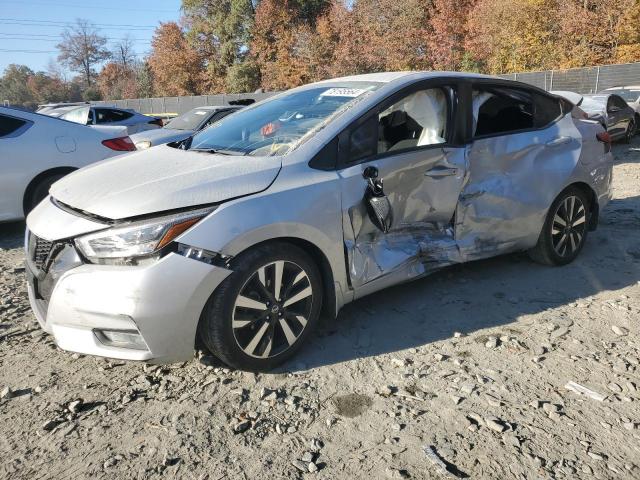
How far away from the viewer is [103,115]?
12766 mm

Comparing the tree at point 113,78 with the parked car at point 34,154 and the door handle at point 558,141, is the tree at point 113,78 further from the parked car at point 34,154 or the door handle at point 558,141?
the door handle at point 558,141

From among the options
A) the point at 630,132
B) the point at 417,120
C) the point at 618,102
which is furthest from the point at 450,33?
the point at 417,120

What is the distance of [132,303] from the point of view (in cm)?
252

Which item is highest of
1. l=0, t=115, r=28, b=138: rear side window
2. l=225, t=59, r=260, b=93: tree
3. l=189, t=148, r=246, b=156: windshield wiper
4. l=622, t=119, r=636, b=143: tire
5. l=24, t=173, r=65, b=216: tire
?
l=225, t=59, r=260, b=93: tree

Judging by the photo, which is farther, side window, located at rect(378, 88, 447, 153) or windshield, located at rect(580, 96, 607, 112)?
windshield, located at rect(580, 96, 607, 112)

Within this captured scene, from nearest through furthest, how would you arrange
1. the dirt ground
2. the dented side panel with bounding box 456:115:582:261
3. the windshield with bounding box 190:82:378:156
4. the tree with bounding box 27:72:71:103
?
the dirt ground, the windshield with bounding box 190:82:378:156, the dented side panel with bounding box 456:115:582:261, the tree with bounding box 27:72:71:103

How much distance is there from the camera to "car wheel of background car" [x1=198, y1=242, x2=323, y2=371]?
2703 mm

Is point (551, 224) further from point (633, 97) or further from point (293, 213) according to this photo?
point (633, 97)

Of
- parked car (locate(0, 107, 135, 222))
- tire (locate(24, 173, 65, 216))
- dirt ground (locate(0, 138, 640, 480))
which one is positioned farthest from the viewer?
tire (locate(24, 173, 65, 216))

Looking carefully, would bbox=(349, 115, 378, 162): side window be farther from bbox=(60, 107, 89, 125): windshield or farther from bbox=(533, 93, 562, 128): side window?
bbox=(60, 107, 89, 125): windshield

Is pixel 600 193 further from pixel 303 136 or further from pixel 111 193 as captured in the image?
pixel 111 193

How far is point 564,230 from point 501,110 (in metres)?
1.19

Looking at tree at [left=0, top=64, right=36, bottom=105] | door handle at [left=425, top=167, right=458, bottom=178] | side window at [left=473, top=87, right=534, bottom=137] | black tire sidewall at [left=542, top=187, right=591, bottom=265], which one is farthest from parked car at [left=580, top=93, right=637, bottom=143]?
tree at [left=0, top=64, right=36, bottom=105]

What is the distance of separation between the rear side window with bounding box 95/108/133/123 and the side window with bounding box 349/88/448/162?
10.7 metres
